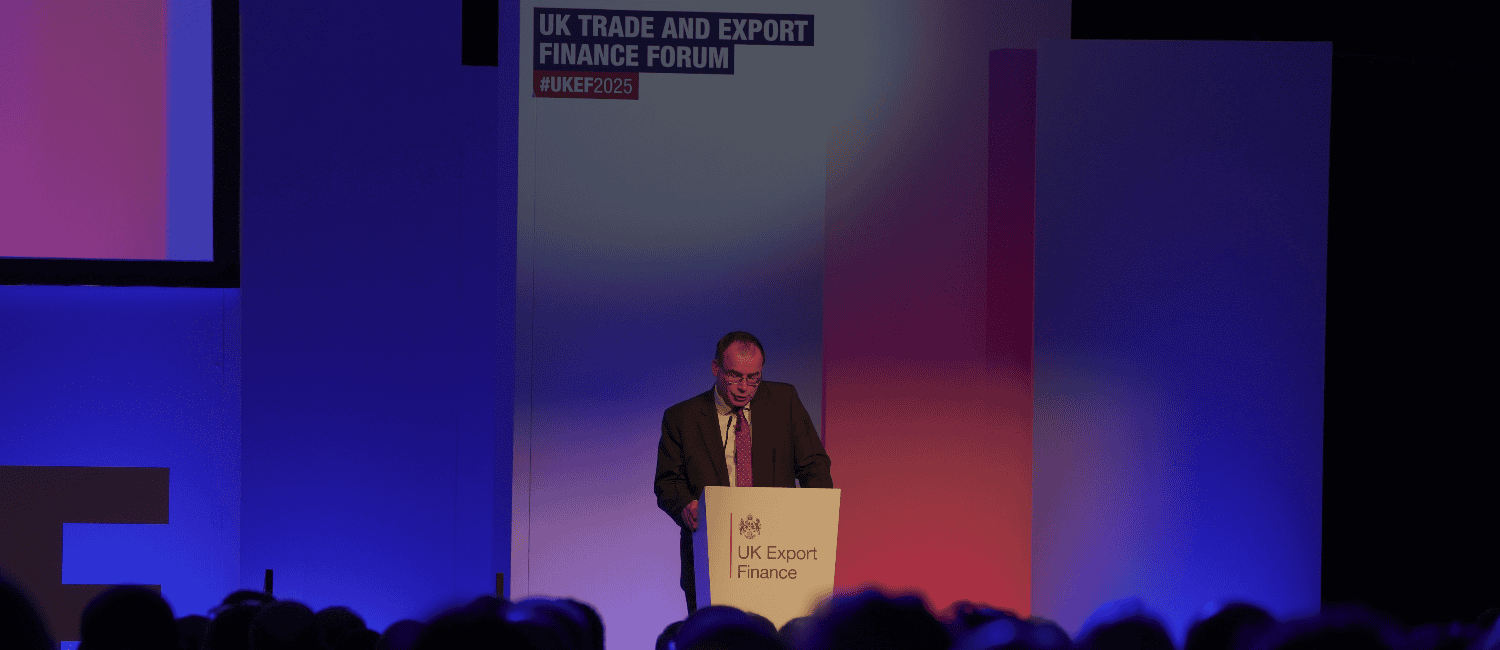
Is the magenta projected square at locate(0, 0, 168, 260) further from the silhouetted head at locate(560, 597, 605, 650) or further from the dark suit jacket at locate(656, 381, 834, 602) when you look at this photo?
the silhouetted head at locate(560, 597, 605, 650)

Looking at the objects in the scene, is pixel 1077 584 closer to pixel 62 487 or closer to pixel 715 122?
pixel 715 122

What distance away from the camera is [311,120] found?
4352 mm

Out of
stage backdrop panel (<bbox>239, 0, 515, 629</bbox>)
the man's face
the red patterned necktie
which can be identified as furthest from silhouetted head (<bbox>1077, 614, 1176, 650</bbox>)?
stage backdrop panel (<bbox>239, 0, 515, 629</bbox>)

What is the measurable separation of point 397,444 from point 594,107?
64.2 inches

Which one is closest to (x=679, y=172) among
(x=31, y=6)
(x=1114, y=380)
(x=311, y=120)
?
(x=311, y=120)

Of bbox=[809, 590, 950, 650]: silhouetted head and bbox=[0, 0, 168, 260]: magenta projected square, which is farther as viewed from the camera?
bbox=[0, 0, 168, 260]: magenta projected square

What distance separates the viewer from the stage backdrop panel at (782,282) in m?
4.12

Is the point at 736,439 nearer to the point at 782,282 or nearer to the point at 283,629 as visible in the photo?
the point at 782,282

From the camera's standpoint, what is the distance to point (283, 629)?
3.50ft

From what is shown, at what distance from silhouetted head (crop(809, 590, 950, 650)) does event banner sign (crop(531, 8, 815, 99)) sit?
3.45 meters

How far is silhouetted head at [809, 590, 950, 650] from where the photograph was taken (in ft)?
2.86

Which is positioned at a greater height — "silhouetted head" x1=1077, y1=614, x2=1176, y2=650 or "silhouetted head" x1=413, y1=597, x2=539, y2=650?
"silhouetted head" x1=413, y1=597, x2=539, y2=650

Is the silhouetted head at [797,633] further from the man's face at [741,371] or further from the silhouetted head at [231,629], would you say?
the man's face at [741,371]

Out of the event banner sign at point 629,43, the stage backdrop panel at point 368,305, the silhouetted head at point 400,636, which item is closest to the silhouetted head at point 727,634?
the silhouetted head at point 400,636
